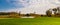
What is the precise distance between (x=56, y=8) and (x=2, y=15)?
0.93m

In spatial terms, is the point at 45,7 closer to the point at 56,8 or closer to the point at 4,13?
the point at 56,8

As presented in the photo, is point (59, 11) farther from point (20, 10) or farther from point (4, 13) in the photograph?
point (4, 13)

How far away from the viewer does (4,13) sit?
2508mm

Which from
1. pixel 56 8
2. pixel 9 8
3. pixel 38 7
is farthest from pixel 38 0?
pixel 9 8

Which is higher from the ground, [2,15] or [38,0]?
[38,0]

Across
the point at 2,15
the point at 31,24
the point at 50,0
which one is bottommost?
the point at 31,24

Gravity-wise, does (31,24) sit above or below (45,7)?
below

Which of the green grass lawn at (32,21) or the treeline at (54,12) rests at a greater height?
the treeline at (54,12)

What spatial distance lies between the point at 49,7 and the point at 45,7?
7 cm

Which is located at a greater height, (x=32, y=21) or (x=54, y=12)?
(x=54, y=12)

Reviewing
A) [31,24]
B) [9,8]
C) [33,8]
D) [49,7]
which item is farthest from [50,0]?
[9,8]

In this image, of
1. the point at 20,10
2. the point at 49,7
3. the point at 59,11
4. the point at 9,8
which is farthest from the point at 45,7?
the point at 9,8

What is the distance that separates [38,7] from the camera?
255 cm

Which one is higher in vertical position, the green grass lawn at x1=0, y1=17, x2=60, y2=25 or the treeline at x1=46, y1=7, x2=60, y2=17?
the treeline at x1=46, y1=7, x2=60, y2=17
